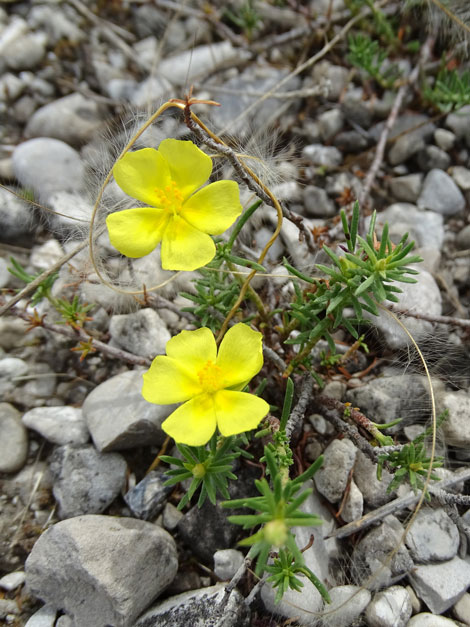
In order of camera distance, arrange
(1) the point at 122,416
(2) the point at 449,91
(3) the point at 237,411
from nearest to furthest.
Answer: (3) the point at 237,411, (1) the point at 122,416, (2) the point at 449,91

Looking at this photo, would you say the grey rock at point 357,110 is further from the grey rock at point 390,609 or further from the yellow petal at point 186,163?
the grey rock at point 390,609

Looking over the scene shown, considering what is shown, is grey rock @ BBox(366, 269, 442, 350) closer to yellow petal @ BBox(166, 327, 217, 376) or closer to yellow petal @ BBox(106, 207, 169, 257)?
yellow petal @ BBox(166, 327, 217, 376)

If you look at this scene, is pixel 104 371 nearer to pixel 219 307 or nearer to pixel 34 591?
pixel 219 307

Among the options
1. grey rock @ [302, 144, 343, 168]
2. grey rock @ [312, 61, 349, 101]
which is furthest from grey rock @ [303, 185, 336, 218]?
grey rock @ [312, 61, 349, 101]

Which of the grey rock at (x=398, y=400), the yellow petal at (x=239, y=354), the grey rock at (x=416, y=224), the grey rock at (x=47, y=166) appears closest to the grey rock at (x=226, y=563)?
the yellow petal at (x=239, y=354)

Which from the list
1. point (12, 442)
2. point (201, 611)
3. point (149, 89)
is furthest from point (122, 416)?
point (149, 89)

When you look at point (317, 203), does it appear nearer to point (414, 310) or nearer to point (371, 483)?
point (414, 310)

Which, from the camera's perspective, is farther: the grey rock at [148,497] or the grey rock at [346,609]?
the grey rock at [148,497]
